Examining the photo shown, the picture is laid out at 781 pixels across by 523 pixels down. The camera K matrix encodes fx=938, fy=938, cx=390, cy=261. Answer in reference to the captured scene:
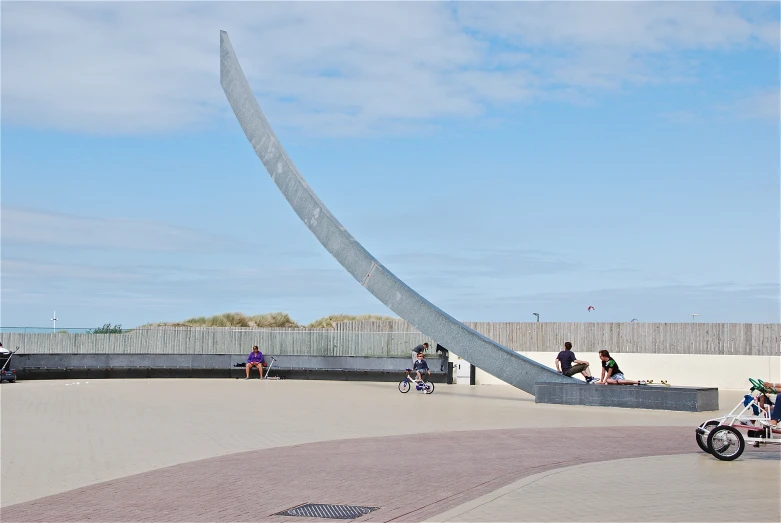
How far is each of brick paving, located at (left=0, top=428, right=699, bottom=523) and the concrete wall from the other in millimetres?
13240

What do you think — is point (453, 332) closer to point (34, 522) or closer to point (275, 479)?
point (275, 479)

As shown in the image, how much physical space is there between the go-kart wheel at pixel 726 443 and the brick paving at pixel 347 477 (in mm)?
849

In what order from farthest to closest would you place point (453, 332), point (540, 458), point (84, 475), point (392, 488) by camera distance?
point (453, 332), point (540, 458), point (84, 475), point (392, 488)

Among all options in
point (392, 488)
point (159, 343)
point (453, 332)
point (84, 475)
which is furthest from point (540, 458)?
point (159, 343)

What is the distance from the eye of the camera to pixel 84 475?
10125 mm

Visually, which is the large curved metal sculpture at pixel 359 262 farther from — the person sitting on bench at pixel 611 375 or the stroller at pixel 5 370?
the stroller at pixel 5 370

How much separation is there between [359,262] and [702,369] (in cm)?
1047

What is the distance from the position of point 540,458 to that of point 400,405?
29.6 feet

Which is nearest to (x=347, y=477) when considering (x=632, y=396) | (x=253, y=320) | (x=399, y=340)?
(x=632, y=396)

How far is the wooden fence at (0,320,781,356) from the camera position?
2880 centimetres

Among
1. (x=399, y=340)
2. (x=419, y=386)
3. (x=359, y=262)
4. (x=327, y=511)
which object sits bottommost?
(x=327, y=511)

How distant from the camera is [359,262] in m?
23.8

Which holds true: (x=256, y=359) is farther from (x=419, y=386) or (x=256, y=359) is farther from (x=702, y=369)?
(x=702, y=369)

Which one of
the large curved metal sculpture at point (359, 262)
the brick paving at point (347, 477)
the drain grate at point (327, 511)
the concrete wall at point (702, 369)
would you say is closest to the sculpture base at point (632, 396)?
the large curved metal sculpture at point (359, 262)
